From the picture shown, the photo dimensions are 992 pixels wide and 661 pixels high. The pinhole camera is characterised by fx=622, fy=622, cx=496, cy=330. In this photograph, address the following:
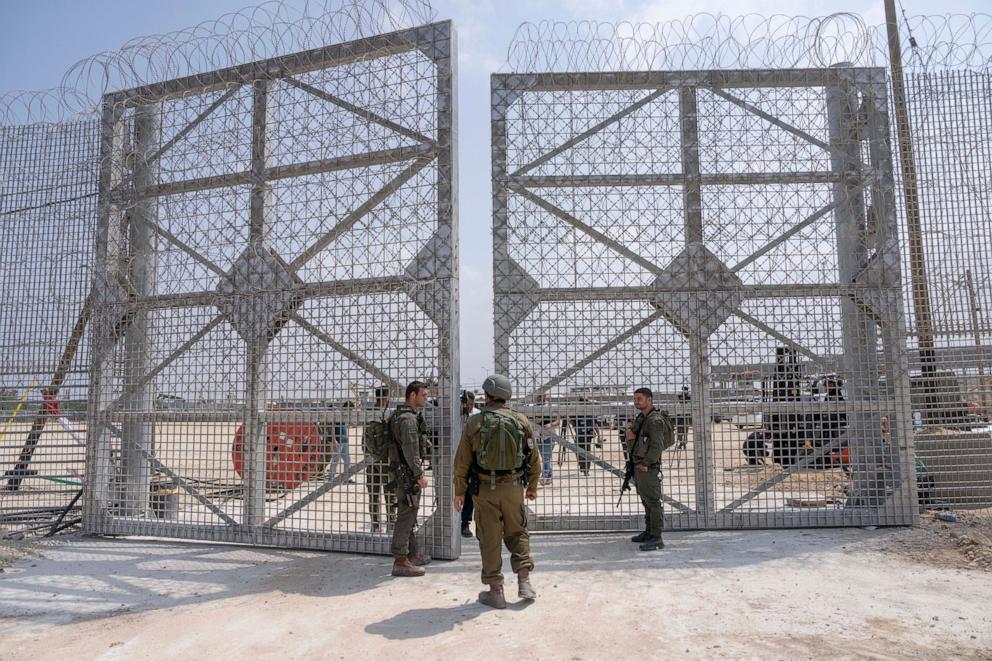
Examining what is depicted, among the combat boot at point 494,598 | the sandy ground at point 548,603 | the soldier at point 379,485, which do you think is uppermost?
the soldier at point 379,485

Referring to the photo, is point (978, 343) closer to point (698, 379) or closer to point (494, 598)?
point (698, 379)

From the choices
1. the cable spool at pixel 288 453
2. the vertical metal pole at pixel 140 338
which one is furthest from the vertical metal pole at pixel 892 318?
the vertical metal pole at pixel 140 338

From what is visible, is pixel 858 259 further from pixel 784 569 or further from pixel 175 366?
pixel 175 366

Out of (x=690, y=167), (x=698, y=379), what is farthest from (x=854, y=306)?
(x=690, y=167)

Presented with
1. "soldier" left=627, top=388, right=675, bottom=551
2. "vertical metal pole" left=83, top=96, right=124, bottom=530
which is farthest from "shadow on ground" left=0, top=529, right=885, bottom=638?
"vertical metal pole" left=83, top=96, right=124, bottom=530

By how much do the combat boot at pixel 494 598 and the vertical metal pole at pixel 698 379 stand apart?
8.83ft

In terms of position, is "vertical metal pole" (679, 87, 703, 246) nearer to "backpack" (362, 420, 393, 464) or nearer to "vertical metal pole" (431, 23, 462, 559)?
"vertical metal pole" (431, 23, 462, 559)

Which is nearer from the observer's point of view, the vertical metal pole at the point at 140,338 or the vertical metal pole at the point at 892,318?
the vertical metal pole at the point at 892,318

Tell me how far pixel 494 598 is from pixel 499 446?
100 centimetres

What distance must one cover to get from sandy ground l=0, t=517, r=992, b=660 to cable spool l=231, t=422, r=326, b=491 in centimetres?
68

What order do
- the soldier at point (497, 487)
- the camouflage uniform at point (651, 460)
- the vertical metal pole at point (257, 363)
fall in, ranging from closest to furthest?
the soldier at point (497, 487)
the camouflage uniform at point (651, 460)
the vertical metal pole at point (257, 363)

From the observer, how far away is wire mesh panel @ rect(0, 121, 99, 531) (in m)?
A: 6.82

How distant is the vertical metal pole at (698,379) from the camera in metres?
6.04

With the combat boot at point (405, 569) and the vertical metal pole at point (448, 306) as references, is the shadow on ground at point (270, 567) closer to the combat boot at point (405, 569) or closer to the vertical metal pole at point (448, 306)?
the combat boot at point (405, 569)
